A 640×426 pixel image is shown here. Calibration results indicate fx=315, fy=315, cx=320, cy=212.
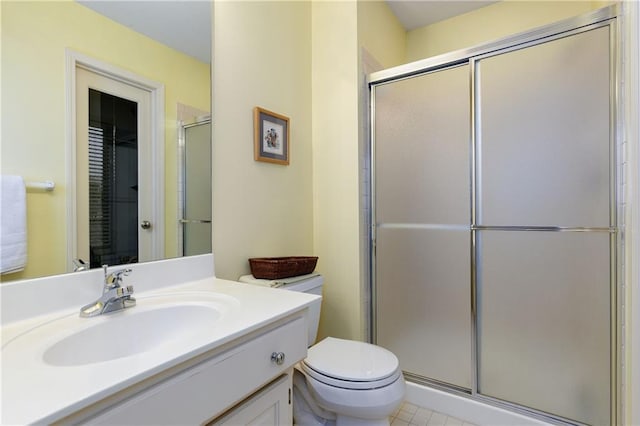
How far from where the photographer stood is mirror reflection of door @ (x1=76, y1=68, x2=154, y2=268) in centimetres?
98

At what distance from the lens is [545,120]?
148cm

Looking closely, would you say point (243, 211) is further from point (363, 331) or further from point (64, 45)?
point (363, 331)

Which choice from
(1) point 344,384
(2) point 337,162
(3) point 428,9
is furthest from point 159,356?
(3) point 428,9

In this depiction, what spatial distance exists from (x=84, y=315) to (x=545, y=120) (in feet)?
6.42

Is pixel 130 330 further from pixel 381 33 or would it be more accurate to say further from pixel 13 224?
pixel 381 33

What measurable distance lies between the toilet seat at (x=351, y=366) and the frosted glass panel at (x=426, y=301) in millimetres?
481

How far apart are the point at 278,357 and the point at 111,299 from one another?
0.51 metres

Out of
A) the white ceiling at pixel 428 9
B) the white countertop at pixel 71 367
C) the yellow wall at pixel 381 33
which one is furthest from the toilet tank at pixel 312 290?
the white ceiling at pixel 428 9

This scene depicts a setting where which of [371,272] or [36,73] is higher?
[36,73]

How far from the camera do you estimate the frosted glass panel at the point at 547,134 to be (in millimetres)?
1379

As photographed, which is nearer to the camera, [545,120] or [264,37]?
[545,120]

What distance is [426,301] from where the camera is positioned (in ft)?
5.94

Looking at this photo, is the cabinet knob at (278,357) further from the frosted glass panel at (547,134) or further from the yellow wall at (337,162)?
the frosted glass panel at (547,134)

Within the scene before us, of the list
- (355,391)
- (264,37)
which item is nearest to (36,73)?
(264,37)
